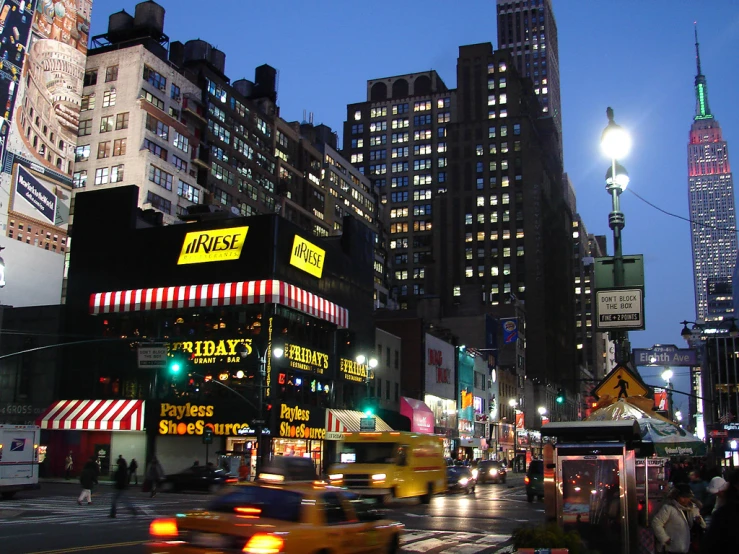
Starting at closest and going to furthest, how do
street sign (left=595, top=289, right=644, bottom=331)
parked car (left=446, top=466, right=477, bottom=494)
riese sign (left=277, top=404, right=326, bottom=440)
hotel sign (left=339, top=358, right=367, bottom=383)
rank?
street sign (left=595, top=289, right=644, bottom=331), parked car (left=446, top=466, right=477, bottom=494), riese sign (left=277, top=404, right=326, bottom=440), hotel sign (left=339, top=358, right=367, bottom=383)

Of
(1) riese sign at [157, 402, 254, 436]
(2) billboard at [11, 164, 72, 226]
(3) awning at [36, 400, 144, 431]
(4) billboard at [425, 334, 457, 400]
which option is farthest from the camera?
(2) billboard at [11, 164, 72, 226]

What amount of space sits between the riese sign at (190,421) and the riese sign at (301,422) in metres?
2.42

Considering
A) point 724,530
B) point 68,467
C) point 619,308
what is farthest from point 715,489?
point 68,467

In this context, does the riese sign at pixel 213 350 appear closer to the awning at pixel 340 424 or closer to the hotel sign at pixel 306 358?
the hotel sign at pixel 306 358

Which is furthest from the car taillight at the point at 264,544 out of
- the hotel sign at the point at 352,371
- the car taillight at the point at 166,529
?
the hotel sign at the point at 352,371

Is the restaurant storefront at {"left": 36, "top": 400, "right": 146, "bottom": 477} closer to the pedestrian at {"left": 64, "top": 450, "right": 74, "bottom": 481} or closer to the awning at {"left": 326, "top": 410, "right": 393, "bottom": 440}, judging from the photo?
the pedestrian at {"left": 64, "top": 450, "right": 74, "bottom": 481}

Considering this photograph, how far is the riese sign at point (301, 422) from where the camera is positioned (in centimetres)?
5062

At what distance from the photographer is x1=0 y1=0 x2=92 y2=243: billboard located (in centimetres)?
8194

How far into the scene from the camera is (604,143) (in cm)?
1714

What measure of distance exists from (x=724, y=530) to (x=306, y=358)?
48813 mm

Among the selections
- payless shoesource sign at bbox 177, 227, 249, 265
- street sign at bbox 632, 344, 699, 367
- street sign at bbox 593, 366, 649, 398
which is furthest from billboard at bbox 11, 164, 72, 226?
street sign at bbox 593, 366, 649, 398

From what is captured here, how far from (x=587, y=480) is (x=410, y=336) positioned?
6095cm

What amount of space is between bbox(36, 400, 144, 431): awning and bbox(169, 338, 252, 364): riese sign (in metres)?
4.60

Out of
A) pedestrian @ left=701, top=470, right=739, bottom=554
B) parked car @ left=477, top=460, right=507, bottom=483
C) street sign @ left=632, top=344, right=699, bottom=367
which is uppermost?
street sign @ left=632, top=344, right=699, bottom=367
